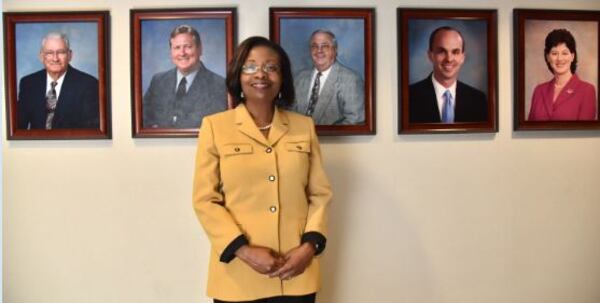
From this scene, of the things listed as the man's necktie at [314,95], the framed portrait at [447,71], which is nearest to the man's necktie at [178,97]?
the man's necktie at [314,95]

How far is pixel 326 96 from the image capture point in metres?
1.79

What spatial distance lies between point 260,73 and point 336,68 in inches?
21.0

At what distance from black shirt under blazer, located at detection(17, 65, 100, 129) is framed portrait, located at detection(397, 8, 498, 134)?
1.31 metres

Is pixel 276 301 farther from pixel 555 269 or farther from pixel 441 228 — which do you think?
pixel 555 269

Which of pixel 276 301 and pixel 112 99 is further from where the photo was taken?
pixel 112 99

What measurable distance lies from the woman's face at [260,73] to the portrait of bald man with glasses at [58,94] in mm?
796

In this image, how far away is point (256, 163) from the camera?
1.33 metres

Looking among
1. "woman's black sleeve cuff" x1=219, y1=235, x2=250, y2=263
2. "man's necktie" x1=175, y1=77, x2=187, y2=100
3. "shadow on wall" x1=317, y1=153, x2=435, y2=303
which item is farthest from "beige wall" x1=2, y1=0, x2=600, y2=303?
"woman's black sleeve cuff" x1=219, y1=235, x2=250, y2=263

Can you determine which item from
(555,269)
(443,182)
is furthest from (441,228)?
(555,269)

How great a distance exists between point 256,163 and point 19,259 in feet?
4.07

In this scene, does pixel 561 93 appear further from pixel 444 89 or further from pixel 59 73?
pixel 59 73

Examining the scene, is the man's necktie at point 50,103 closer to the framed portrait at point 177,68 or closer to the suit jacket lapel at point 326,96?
the framed portrait at point 177,68

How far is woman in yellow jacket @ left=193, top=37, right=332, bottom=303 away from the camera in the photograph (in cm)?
133

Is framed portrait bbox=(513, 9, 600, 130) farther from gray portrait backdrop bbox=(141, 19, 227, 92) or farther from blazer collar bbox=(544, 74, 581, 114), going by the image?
gray portrait backdrop bbox=(141, 19, 227, 92)
